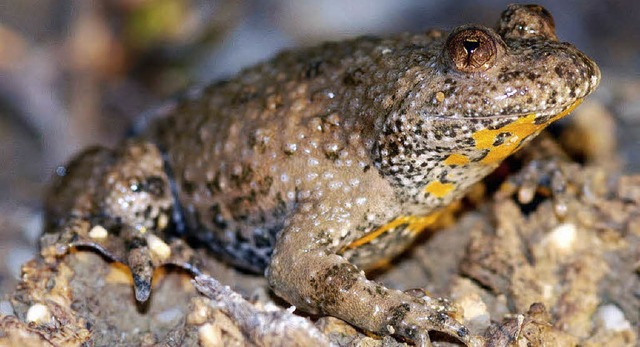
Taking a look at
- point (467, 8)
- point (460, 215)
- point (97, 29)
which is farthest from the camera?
point (467, 8)

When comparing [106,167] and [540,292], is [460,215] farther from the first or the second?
[106,167]

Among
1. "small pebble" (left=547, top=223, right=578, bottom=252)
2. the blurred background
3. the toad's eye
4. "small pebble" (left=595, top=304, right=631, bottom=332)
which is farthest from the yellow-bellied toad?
the blurred background

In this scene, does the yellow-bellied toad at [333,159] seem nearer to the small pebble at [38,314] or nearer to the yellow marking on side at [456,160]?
the yellow marking on side at [456,160]

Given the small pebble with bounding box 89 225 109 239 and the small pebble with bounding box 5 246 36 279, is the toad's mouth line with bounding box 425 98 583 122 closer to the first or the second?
the small pebble with bounding box 89 225 109 239

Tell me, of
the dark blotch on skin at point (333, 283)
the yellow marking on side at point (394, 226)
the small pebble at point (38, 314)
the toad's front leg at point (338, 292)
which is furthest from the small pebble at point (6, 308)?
the yellow marking on side at point (394, 226)

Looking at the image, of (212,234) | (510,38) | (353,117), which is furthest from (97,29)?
(510,38)
